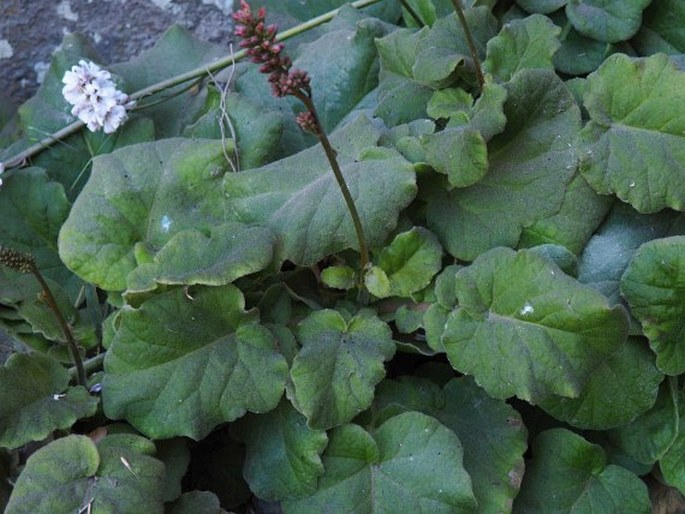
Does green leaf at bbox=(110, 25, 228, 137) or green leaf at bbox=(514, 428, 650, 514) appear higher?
green leaf at bbox=(110, 25, 228, 137)

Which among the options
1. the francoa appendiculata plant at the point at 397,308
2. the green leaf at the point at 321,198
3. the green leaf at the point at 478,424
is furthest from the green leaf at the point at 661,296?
the green leaf at the point at 321,198

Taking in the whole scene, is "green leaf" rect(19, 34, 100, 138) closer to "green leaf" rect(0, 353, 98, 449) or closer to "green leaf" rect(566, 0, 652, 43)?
"green leaf" rect(0, 353, 98, 449)

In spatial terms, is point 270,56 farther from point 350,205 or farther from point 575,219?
point 575,219

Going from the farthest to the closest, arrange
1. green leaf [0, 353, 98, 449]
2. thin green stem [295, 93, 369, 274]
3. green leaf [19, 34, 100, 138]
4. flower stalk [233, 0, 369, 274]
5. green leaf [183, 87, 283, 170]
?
green leaf [19, 34, 100, 138] < green leaf [183, 87, 283, 170] < green leaf [0, 353, 98, 449] < thin green stem [295, 93, 369, 274] < flower stalk [233, 0, 369, 274]

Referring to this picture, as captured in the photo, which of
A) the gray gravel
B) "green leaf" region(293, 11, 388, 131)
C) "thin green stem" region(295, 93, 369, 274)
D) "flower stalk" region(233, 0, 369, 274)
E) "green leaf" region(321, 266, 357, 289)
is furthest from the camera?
the gray gravel

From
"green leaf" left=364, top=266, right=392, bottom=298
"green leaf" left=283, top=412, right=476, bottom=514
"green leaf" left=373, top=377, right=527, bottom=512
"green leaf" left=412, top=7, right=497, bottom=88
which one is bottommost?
"green leaf" left=373, top=377, right=527, bottom=512

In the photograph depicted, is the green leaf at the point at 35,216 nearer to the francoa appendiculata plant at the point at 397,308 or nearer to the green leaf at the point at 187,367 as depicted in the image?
the francoa appendiculata plant at the point at 397,308

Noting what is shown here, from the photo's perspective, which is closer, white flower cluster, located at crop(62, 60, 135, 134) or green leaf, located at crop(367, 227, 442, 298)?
green leaf, located at crop(367, 227, 442, 298)

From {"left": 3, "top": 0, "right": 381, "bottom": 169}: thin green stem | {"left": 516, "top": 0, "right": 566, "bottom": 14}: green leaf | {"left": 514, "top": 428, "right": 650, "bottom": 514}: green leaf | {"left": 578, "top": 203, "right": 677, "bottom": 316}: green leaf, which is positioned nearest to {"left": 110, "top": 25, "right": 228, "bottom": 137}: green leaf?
{"left": 3, "top": 0, "right": 381, "bottom": 169}: thin green stem
